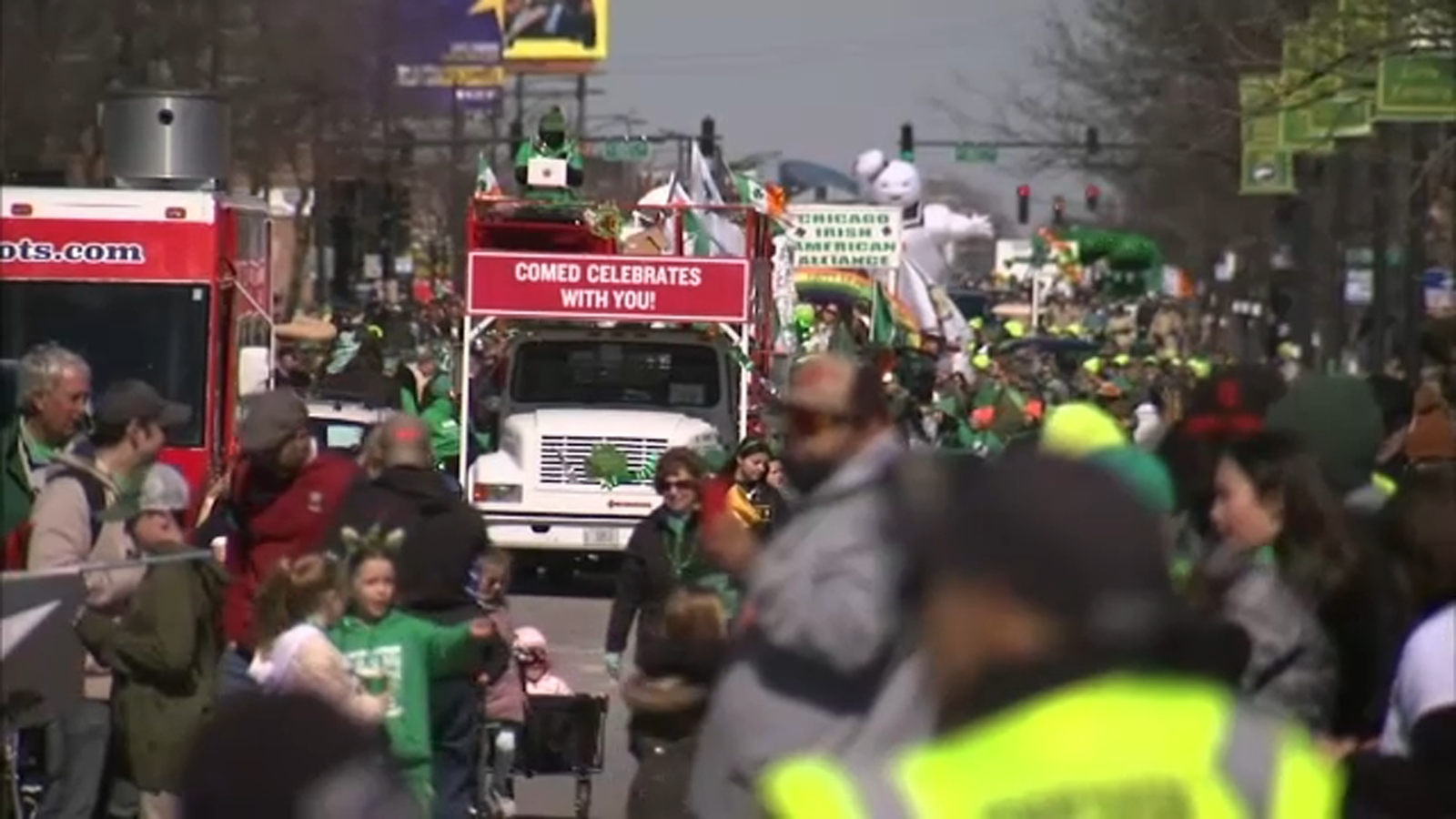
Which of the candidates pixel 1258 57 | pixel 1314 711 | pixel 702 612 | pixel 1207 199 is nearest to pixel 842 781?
pixel 1314 711

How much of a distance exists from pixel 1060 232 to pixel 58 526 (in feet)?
333

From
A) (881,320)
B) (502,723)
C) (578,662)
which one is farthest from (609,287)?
(502,723)

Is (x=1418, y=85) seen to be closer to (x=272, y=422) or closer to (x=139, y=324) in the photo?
(x=139, y=324)

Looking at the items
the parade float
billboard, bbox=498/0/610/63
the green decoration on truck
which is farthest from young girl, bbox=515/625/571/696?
billboard, bbox=498/0/610/63

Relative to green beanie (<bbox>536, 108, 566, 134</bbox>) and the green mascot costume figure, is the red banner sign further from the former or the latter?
green beanie (<bbox>536, 108, 566, 134</bbox>)

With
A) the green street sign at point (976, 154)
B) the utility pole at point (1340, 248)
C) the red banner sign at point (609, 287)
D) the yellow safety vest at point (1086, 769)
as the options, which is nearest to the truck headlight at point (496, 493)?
the red banner sign at point (609, 287)

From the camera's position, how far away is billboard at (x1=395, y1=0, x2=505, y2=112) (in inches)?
2040

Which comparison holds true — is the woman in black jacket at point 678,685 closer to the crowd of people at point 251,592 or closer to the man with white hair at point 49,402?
the crowd of people at point 251,592

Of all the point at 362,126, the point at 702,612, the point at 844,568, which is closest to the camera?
the point at 844,568

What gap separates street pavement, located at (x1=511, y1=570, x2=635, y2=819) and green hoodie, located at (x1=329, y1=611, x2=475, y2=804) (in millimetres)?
2436

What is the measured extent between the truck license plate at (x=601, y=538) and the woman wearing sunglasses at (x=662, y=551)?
10.3 meters

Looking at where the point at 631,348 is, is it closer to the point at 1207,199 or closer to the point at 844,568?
the point at 844,568

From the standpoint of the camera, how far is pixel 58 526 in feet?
33.4

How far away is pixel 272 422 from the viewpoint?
1057 cm
